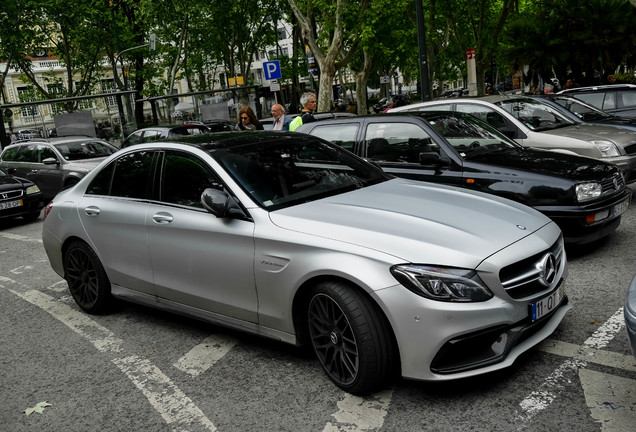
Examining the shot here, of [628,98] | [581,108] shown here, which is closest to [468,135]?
[581,108]

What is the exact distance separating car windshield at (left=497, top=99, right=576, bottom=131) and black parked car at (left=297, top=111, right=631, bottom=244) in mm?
1713

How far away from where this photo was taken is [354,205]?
165 inches

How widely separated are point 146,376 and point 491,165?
387 cm

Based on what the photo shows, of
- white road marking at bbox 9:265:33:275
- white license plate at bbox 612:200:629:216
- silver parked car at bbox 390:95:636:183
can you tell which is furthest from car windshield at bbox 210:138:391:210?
white road marking at bbox 9:265:33:275

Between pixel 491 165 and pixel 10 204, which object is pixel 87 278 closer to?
pixel 491 165

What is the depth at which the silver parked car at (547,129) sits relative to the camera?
8.20 meters

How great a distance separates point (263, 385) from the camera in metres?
4.05

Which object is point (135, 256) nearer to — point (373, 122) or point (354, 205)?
point (354, 205)

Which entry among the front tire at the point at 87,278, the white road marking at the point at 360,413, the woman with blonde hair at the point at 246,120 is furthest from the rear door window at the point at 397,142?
the woman with blonde hair at the point at 246,120

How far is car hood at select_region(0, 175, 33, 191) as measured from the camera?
12609 millimetres

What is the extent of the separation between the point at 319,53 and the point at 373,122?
14277 millimetres

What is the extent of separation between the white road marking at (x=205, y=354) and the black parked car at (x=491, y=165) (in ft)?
8.86

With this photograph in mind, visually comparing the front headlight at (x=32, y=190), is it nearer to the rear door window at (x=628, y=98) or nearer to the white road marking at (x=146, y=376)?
the white road marking at (x=146, y=376)

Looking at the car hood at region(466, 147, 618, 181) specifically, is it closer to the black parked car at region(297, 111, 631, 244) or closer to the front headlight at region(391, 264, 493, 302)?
the black parked car at region(297, 111, 631, 244)
